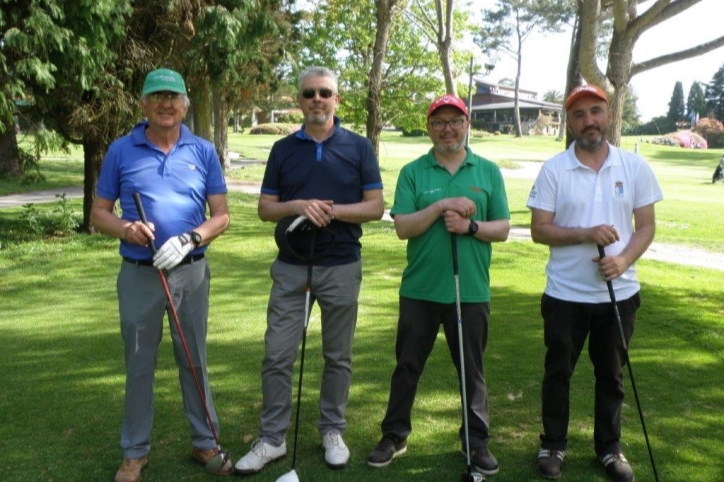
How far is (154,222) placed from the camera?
3.99 metres

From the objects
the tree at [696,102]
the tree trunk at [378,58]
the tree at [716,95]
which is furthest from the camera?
the tree at [696,102]

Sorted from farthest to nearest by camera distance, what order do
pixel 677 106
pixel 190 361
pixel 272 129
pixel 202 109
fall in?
1. pixel 677 106
2. pixel 272 129
3. pixel 202 109
4. pixel 190 361

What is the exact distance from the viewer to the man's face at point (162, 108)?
3.98 metres

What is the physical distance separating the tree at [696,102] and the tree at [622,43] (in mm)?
86381

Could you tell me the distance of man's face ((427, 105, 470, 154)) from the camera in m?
4.14

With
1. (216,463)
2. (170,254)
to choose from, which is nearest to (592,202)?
(170,254)

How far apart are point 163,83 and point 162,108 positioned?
131 mm

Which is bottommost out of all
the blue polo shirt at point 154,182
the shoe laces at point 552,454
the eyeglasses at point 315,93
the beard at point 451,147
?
the shoe laces at point 552,454

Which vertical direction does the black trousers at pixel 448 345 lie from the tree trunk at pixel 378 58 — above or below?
below

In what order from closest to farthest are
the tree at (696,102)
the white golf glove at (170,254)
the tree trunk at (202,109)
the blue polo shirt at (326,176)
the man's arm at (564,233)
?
1. the white golf glove at (170,254)
2. the man's arm at (564,233)
3. the blue polo shirt at (326,176)
4. the tree trunk at (202,109)
5. the tree at (696,102)

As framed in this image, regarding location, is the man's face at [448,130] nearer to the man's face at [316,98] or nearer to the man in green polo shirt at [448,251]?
the man in green polo shirt at [448,251]

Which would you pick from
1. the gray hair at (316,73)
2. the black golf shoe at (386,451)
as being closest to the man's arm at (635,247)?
the black golf shoe at (386,451)

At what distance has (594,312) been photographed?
412 centimetres

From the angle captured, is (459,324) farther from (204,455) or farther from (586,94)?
(204,455)
